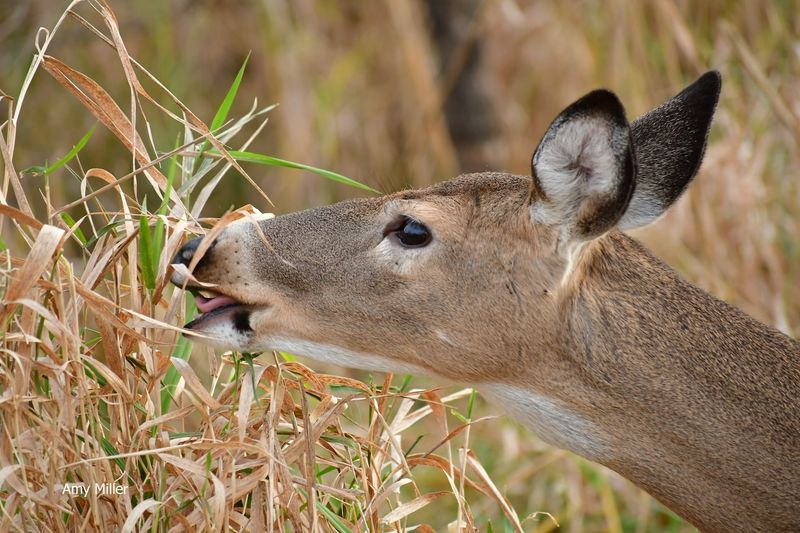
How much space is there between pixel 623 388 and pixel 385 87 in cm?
639

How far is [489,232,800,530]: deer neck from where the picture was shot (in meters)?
3.14

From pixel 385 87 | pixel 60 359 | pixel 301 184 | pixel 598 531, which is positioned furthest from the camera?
pixel 385 87

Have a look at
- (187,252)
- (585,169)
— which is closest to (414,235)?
(585,169)

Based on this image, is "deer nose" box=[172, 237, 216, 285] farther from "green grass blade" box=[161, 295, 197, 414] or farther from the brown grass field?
"green grass blade" box=[161, 295, 197, 414]

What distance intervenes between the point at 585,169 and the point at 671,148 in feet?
1.54

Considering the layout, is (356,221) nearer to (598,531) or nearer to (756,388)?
(756,388)

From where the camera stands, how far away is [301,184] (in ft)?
27.1

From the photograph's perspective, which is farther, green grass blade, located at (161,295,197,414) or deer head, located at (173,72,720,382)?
green grass blade, located at (161,295,197,414)

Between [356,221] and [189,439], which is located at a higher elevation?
[356,221]

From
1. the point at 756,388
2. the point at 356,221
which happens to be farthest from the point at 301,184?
the point at 756,388

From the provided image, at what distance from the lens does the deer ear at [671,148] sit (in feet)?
11.1

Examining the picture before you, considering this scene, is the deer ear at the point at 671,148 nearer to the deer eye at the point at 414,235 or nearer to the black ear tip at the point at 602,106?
the black ear tip at the point at 602,106

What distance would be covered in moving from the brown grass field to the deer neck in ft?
1.19

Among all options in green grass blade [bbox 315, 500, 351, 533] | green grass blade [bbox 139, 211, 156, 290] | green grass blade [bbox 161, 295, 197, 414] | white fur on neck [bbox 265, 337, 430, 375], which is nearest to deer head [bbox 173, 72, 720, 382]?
white fur on neck [bbox 265, 337, 430, 375]
